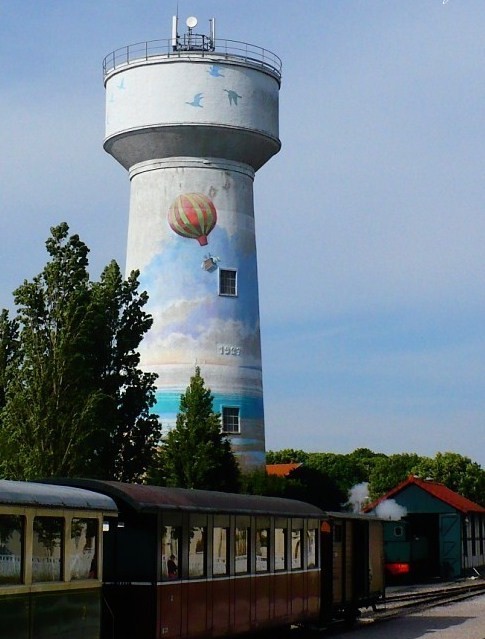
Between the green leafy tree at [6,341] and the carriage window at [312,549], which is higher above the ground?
the green leafy tree at [6,341]

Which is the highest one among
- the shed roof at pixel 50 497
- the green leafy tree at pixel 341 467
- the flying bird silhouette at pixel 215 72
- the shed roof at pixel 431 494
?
the flying bird silhouette at pixel 215 72

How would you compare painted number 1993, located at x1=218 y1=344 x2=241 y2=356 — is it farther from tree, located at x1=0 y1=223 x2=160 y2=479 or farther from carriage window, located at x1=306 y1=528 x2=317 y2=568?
carriage window, located at x1=306 y1=528 x2=317 y2=568

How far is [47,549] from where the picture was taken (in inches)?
664

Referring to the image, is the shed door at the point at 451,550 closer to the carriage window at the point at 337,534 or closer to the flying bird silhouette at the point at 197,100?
the flying bird silhouette at the point at 197,100

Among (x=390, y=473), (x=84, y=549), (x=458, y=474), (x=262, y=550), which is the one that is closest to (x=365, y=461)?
(x=390, y=473)

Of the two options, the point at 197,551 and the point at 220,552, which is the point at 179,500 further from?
the point at 220,552

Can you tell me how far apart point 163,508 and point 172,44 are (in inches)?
1671

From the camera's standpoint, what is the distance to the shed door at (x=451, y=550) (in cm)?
6174

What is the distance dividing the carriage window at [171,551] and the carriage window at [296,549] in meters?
6.42

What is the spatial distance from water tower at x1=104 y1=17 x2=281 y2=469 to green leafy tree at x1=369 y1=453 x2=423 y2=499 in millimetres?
55630

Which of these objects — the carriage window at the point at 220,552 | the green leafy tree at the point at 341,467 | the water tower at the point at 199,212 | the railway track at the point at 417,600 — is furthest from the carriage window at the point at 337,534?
the green leafy tree at the point at 341,467

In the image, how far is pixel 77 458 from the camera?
33.9m

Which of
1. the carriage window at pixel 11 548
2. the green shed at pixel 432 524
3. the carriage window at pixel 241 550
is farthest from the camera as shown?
the green shed at pixel 432 524

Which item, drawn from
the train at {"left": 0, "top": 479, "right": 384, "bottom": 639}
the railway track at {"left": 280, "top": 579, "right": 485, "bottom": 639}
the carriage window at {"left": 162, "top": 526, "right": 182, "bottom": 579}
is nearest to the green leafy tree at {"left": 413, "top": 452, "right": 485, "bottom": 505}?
the railway track at {"left": 280, "top": 579, "right": 485, "bottom": 639}
